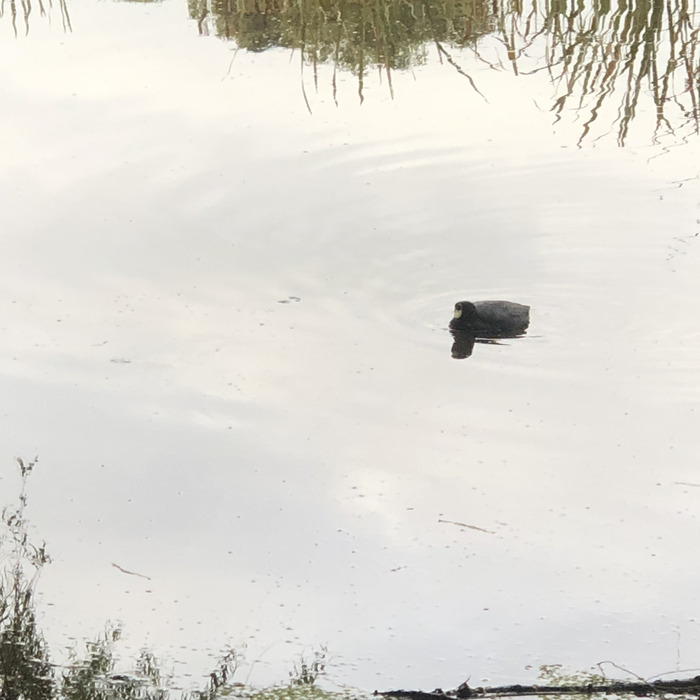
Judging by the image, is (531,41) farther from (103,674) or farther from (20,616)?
(103,674)

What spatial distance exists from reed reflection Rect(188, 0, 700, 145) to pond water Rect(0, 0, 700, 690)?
0.11m

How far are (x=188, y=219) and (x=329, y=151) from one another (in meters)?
1.00

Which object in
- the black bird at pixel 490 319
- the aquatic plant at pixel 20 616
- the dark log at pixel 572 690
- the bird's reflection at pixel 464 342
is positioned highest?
the black bird at pixel 490 319

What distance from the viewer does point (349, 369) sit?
15.0 ft

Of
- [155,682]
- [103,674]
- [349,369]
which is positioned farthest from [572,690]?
[349,369]

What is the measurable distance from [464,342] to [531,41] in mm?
3304

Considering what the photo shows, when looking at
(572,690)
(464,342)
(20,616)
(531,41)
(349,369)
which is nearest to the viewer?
(572,690)

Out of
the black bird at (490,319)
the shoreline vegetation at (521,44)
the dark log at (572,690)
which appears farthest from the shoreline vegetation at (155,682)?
the shoreline vegetation at (521,44)

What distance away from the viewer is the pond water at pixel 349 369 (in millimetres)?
3354

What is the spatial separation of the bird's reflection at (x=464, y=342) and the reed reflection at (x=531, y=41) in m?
2.05

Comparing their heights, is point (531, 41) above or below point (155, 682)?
above

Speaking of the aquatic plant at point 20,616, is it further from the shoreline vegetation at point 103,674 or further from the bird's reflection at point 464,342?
the bird's reflection at point 464,342

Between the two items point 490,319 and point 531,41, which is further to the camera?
point 531,41

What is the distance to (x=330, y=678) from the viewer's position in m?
3.08
